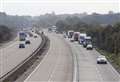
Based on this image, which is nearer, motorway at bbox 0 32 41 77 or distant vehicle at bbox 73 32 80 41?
motorway at bbox 0 32 41 77

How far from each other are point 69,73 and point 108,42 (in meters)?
49.9

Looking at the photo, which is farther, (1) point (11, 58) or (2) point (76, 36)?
(2) point (76, 36)

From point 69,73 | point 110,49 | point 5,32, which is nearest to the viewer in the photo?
point 69,73

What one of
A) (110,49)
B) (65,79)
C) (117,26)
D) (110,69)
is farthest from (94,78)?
(117,26)

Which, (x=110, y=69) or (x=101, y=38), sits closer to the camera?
(x=110, y=69)

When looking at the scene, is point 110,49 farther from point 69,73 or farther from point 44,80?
point 44,80

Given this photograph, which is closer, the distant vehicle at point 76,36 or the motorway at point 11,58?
the motorway at point 11,58

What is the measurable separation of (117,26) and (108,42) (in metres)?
14.4

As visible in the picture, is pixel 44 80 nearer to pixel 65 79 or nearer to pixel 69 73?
pixel 65 79

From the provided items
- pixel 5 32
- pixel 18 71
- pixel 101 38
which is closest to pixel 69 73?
pixel 18 71

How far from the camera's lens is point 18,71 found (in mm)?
51781

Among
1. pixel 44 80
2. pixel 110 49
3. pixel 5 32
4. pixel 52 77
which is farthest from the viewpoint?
pixel 5 32

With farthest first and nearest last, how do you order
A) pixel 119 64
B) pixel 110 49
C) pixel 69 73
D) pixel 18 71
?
pixel 110 49 → pixel 119 64 → pixel 18 71 → pixel 69 73

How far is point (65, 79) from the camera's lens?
1654 inches
